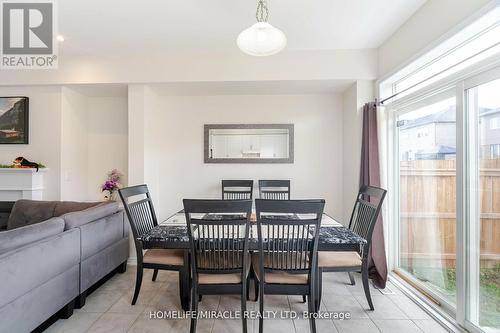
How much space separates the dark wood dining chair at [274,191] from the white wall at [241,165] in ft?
0.62

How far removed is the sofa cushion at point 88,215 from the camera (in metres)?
2.09

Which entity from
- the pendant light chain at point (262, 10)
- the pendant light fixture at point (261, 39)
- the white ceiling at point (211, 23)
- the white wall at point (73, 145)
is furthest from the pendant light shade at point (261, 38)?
the white wall at point (73, 145)

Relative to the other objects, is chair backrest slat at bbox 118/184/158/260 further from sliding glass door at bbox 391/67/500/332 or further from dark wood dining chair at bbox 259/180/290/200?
sliding glass door at bbox 391/67/500/332

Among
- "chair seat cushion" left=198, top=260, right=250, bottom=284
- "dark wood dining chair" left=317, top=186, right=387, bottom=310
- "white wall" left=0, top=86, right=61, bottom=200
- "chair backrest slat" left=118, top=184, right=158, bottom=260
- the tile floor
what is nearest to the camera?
"chair seat cushion" left=198, top=260, right=250, bottom=284

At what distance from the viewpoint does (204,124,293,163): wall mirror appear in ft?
11.8

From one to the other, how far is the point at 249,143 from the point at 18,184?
10.3 feet

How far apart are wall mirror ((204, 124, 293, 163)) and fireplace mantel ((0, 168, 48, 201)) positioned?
228 centimetres

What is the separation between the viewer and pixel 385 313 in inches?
82.9

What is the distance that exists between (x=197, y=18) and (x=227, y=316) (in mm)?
2796

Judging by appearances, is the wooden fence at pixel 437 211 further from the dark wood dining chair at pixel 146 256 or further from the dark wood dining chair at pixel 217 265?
the dark wood dining chair at pixel 146 256

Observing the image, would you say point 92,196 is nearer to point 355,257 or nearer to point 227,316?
point 227,316

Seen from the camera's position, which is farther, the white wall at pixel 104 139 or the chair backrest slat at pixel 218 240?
the white wall at pixel 104 139

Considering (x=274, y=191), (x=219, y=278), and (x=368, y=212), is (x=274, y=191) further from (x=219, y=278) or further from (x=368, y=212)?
(x=219, y=278)

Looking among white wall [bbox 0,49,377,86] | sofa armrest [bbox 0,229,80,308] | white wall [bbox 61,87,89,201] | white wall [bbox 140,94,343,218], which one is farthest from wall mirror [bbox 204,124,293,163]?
sofa armrest [bbox 0,229,80,308]
